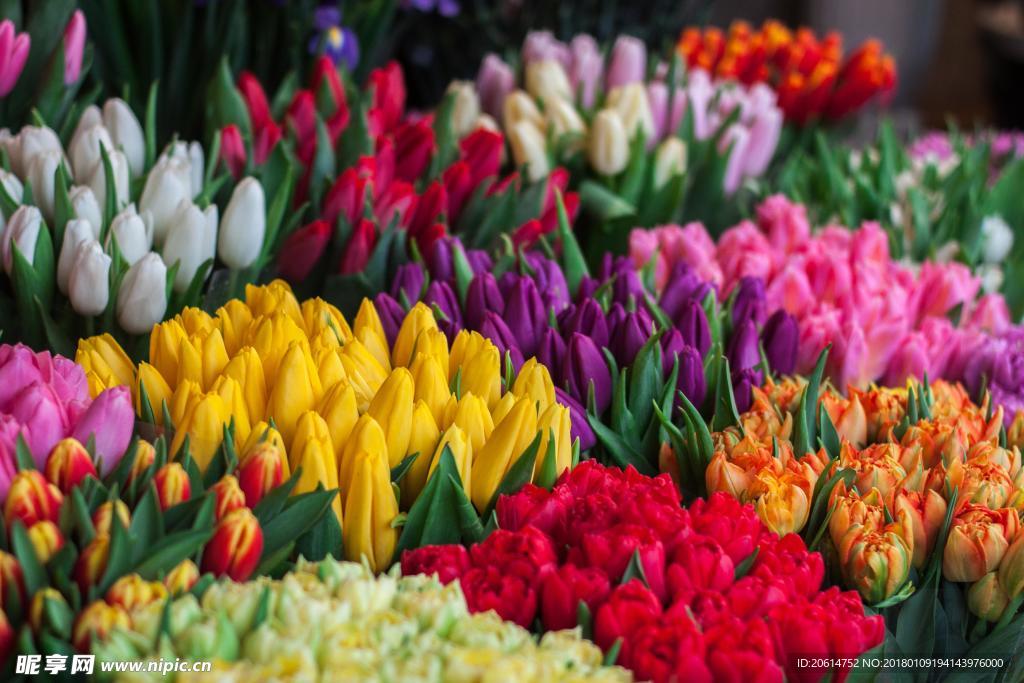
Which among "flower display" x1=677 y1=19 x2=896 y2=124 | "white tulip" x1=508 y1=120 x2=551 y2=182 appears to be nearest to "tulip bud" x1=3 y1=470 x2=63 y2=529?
"white tulip" x1=508 y1=120 x2=551 y2=182

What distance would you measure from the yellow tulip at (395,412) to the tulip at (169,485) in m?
0.13

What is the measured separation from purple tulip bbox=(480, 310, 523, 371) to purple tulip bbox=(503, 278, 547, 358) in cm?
2

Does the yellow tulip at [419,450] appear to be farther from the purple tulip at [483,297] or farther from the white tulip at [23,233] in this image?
the white tulip at [23,233]

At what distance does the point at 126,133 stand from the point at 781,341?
2.01 ft

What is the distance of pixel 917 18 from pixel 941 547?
407 cm

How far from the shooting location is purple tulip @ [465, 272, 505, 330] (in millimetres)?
932

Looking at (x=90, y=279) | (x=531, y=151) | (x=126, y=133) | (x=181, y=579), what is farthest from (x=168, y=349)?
(x=531, y=151)

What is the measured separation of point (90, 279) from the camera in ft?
2.89

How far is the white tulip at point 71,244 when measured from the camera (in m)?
0.89

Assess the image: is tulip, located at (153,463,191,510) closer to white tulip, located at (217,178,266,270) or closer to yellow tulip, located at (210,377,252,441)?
yellow tulip, located at (210,377,252,441)

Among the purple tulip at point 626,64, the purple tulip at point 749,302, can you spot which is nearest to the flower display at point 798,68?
the purple tulip at point 626,64

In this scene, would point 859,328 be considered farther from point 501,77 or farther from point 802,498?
point 501,77

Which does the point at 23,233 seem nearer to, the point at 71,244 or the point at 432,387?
the point at 71,244

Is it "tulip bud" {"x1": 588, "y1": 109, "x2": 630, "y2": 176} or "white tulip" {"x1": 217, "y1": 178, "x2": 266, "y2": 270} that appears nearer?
"white tulip" {"x1": 217, "y1": 178, "x2": 266, "y2": 270}
